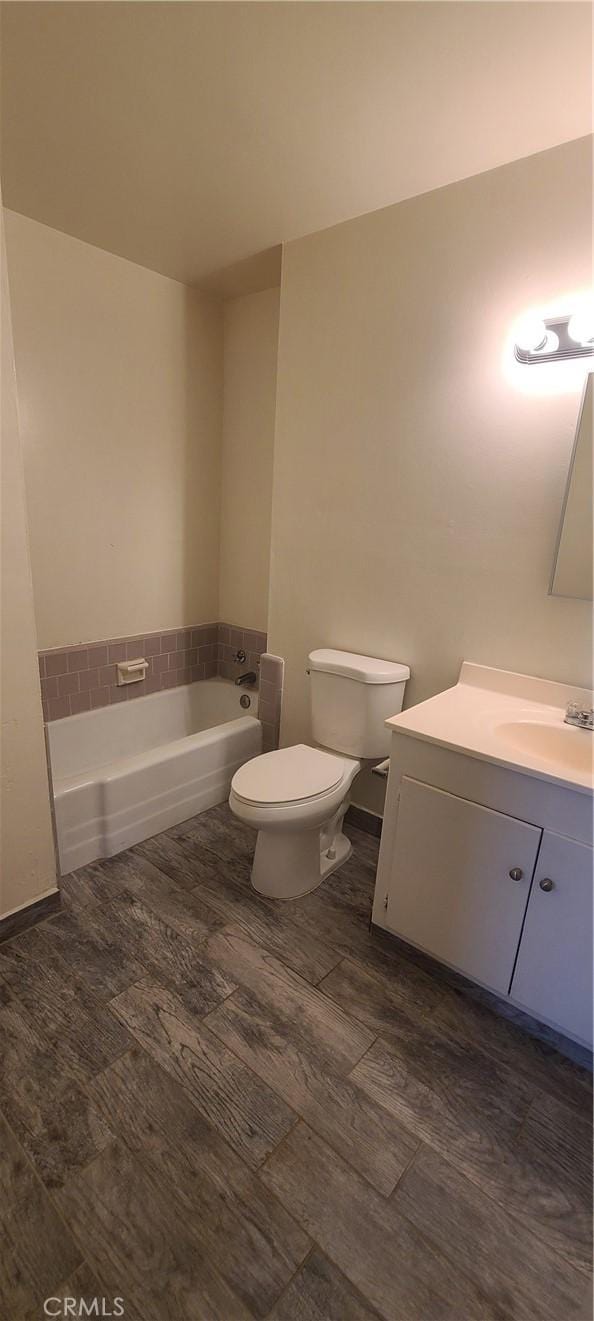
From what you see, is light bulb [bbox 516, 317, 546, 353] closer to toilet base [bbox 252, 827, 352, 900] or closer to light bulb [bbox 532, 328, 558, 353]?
light bulb [bbox 532, 328, 558, 353]

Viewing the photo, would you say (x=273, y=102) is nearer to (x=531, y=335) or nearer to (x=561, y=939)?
(x=531, y=335)

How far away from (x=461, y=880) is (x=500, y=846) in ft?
0.56

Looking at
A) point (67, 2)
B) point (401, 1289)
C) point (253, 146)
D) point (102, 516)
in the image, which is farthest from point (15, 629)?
point (401, 1289)

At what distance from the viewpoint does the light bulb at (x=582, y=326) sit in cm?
144

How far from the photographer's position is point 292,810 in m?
1.70

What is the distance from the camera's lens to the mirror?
149 centimetres

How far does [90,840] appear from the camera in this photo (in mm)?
2016

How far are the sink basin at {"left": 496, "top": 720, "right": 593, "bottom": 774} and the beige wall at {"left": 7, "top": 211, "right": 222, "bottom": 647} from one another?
1.88 meters

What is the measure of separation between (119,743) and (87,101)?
2.30m

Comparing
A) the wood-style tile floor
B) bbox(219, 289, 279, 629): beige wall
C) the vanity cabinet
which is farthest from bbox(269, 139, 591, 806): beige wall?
the wood-style tile floor

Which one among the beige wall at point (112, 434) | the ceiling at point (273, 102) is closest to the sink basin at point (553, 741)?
the ceiling at point (273, 102)

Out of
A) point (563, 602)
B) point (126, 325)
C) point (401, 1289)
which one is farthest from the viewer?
point (126, 325)

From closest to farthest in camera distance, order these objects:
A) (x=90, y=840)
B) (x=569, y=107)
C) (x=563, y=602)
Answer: (x=569, y=107)
(x=563, y=602)
(x=90, y=840)

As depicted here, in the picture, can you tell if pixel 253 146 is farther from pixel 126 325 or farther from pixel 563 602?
pixel 563 602
